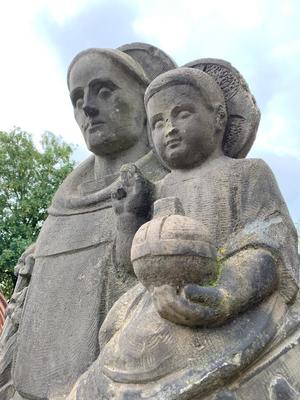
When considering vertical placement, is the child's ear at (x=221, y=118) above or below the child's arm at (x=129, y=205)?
above

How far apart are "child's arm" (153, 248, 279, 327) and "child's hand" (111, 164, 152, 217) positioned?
0.76m

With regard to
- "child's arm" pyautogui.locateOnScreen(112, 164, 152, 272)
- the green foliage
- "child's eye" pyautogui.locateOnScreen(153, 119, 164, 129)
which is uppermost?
"child's eye" pyautogui.locateOnScreen(153, 119, 164, 129)

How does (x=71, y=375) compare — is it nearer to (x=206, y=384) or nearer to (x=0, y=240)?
(x=206, y=384)

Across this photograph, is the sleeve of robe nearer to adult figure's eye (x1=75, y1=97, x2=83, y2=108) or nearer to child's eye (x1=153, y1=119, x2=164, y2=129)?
child's eye (x1=153, y1=119, x2=164, y2=129)

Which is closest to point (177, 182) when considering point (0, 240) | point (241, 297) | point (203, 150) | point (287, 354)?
point (203, 150)

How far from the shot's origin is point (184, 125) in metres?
3.31

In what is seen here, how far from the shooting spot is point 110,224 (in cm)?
394

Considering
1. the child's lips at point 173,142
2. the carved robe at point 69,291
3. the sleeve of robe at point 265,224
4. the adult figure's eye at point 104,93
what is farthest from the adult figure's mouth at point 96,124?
the sleeve of robe at point 265,224

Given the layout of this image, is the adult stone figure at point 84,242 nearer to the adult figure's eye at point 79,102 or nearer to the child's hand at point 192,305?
the adult figure's eye at point 79,102

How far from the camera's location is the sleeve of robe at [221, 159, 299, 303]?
290cm

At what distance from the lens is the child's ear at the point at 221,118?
11.2ft

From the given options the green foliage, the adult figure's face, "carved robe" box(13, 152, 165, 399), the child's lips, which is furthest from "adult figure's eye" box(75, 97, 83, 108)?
the green foliage

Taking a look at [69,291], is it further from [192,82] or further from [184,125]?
[192,82]

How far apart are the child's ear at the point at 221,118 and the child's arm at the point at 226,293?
853 mm
